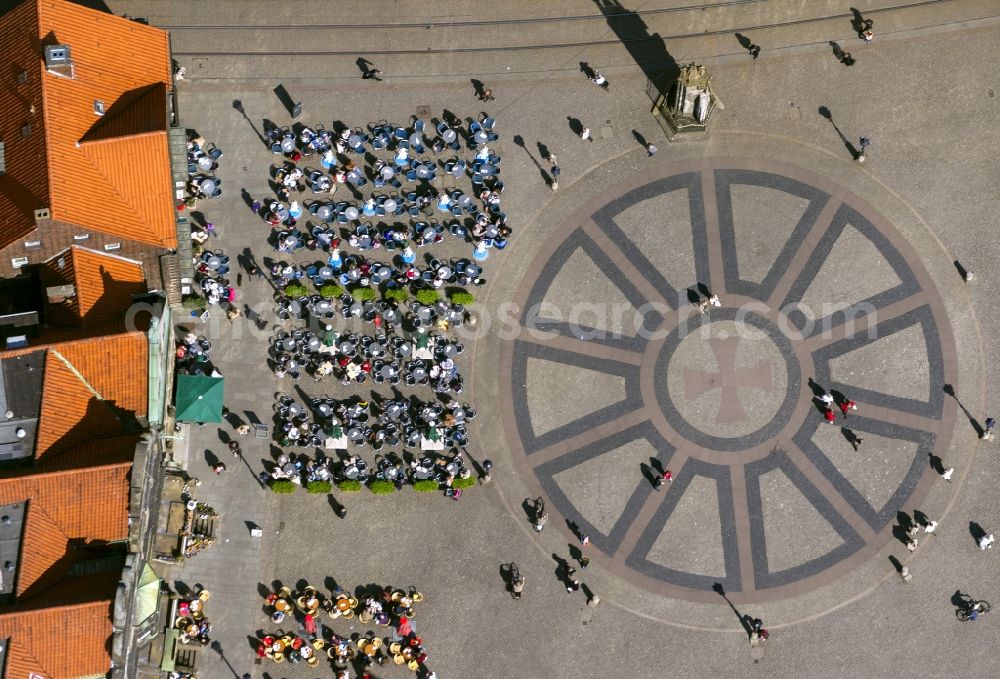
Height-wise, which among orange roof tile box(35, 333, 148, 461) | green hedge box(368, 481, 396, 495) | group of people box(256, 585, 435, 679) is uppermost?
orange roof tile box(35, 333, 148, 461)

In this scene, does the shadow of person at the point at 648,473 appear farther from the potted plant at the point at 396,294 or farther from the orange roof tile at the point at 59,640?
the orange roof tile at the point at 59,640

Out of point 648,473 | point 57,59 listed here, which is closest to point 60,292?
point 57,59

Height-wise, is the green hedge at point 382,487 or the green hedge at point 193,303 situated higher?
the green hedge at point 193,303

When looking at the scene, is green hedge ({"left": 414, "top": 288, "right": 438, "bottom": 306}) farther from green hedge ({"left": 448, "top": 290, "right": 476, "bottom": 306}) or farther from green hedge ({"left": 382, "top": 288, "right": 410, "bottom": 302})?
green hedge ({"left": 448, "top": 290, "right": 476, "bottom": 306})

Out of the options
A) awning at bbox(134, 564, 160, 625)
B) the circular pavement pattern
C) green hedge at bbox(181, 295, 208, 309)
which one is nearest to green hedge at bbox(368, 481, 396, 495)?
the circular pavement pattern

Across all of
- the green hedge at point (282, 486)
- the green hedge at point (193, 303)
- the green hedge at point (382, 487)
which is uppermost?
A: the green hedge at point (193, 303)

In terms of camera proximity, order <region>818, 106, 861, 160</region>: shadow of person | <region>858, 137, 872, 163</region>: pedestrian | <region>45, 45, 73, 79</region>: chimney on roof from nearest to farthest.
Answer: <region>45, 45, 73, 79</region>: chimney on roof, <region>858, 137, 872, 163</region>: pedestrian, <region>818, 106, 861, 160</region>: shadow of person

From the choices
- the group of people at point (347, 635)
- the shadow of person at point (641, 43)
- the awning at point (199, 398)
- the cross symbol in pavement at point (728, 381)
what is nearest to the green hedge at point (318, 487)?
the group of people at point (347, 635)
